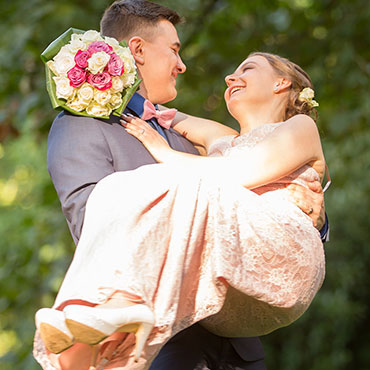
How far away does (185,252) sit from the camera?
2010 mm

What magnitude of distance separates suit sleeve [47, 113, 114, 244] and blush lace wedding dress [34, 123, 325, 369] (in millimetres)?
226

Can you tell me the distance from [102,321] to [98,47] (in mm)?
1005

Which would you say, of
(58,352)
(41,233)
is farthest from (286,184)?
(41,233)

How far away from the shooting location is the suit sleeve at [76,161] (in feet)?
7.50

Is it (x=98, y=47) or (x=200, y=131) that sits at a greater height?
(x=98, y=47)

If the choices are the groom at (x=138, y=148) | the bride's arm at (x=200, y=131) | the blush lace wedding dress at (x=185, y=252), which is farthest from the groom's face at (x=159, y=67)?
the blush lace wedding dress at (x=185, y=252)

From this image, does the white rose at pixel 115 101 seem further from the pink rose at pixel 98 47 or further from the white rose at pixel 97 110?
the pink rose at pixel 98 47

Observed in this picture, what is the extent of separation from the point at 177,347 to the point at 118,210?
2.22ft

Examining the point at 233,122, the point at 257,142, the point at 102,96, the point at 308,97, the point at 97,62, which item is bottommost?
the point at 233,122

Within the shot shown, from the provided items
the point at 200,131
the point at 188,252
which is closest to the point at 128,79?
the point at 200,131

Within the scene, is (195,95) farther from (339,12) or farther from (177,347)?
(177,347)

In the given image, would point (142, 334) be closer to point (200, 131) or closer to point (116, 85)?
point (116, 85)

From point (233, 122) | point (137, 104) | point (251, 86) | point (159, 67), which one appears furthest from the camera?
point (233, 122)

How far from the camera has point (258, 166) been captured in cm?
233
